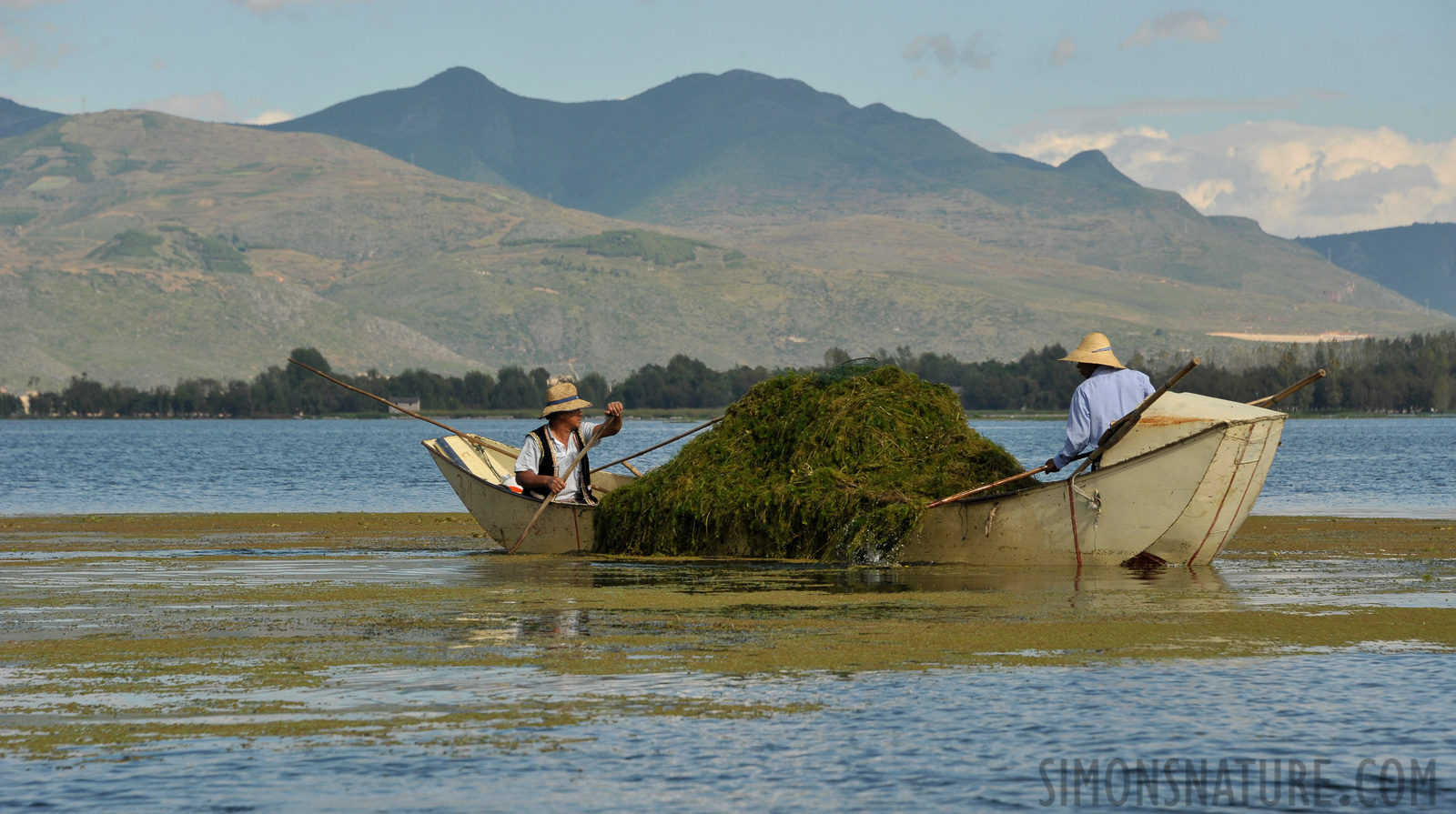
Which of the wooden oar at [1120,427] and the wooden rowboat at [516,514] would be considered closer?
the wooden oar at [1120,427]

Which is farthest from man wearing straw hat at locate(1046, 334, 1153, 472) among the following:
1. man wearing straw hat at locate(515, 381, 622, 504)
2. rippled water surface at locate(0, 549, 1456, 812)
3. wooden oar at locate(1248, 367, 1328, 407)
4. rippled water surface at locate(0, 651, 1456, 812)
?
rippled water surface at locate(0, 651, 1456, 812)

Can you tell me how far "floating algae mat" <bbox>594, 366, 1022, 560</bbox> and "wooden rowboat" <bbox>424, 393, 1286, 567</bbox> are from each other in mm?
770

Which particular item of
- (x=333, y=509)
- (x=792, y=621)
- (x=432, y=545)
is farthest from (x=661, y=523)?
(x=333, y=509)

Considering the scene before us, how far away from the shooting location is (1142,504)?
621 inches

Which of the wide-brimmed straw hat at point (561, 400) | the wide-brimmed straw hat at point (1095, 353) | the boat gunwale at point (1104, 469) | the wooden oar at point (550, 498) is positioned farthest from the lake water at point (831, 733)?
the wooden oar at point (550, 498)

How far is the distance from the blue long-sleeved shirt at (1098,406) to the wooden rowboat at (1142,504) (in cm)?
34

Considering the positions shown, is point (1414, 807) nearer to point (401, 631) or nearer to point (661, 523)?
point (401, 631)

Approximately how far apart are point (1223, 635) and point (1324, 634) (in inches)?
30.3

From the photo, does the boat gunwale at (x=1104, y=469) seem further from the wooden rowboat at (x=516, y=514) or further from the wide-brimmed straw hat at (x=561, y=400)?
the wooden rowboat at (x=516, y=514)

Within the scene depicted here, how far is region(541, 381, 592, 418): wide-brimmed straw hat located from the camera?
62.2 feet

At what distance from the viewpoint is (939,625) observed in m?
12.2

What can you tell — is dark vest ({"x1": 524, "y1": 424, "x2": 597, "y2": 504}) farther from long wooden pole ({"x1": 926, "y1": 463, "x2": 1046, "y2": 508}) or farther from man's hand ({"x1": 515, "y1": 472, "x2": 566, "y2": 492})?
long wooden pole ({"x1": 926, "y1": 463, "x2": 1046, "y2": 508})

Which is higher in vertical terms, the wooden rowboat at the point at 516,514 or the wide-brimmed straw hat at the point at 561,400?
the wide-brimmed straw hat at the point at 561,400

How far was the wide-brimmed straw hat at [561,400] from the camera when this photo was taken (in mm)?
18953
